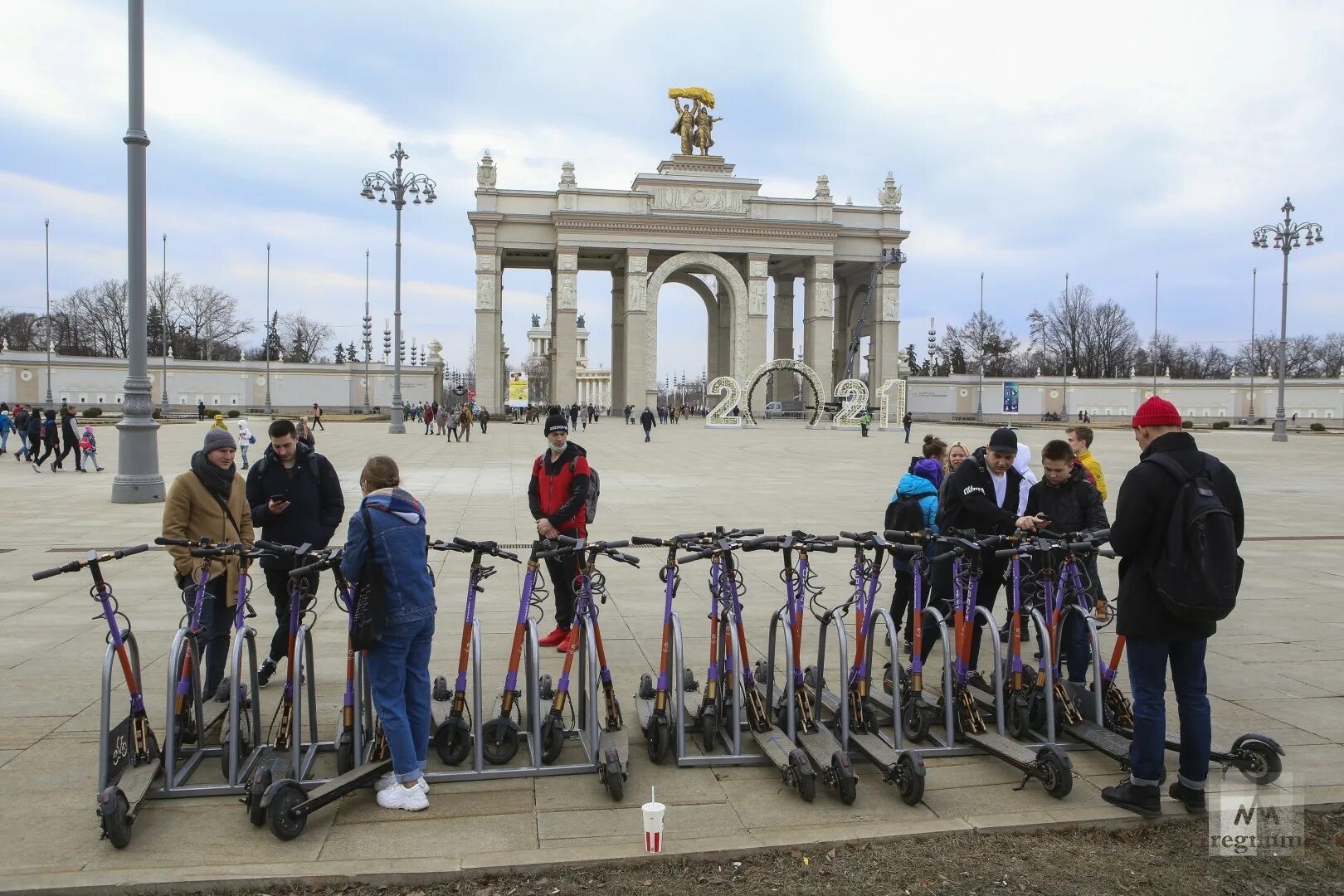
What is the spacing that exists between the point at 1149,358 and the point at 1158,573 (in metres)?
116

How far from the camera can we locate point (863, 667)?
218 inches

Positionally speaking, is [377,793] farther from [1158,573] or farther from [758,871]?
[1158,573]

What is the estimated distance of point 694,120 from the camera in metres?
72.9

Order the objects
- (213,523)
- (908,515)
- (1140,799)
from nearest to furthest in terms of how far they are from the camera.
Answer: (1140,799) < (213,523) < (908,515)

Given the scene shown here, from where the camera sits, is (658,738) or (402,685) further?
(658,738)

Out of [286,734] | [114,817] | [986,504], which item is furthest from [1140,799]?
[114,817]

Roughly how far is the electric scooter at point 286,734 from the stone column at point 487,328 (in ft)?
205

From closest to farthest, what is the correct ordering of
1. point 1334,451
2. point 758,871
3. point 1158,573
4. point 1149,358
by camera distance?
point 758,871 → point 1158,573 → point 1334,451 → point 1149,358

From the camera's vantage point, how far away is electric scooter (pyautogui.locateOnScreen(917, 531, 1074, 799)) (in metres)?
4.69

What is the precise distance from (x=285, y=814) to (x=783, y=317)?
78.0m

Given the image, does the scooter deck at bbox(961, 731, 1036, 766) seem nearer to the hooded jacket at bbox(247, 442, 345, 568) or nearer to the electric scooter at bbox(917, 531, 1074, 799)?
the electric scooter at bbox(917, 531, 1074, 799)

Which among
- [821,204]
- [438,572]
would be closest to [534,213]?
[821,204]

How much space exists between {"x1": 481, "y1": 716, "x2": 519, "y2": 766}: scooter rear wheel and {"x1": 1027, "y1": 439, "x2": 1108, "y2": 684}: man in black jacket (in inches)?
148

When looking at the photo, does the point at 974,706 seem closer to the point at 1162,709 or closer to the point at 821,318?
the point at 1162,709
